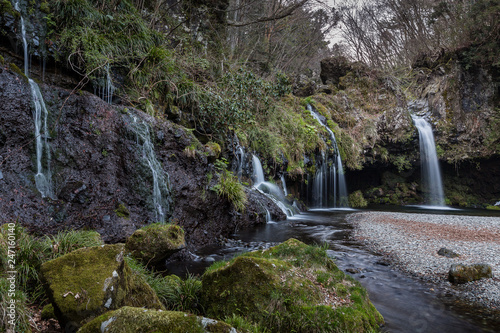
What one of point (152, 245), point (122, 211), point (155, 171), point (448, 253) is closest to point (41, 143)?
point (122, 211)

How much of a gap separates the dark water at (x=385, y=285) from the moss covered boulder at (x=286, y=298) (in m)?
0.56

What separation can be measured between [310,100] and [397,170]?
7820mm

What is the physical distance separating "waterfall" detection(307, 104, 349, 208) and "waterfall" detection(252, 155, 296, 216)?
12.8 ft

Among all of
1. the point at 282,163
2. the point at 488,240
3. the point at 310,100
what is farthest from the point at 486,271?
the point at 310,100

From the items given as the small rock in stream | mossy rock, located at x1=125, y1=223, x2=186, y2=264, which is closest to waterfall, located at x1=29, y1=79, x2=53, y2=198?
mossy rock, located at x1=125, y1=223, x2=186, y2=264

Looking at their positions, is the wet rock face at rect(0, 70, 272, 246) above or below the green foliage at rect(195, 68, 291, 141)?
below

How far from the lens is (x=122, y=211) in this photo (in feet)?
18.0

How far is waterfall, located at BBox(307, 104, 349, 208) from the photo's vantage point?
14859mm

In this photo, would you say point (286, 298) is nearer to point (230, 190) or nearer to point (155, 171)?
point (155, 171)

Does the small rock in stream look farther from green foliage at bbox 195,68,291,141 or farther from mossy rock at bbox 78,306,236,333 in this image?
green foliage at bbox 195,68,291,141

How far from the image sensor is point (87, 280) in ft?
7.52

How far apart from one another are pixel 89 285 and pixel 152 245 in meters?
2.33

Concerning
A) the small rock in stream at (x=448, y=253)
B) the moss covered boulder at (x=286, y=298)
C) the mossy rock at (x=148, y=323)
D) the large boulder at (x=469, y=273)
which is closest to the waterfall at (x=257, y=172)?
the small rock in stream at (x=448, y=253)

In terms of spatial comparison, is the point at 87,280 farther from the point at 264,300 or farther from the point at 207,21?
the point at 207,21
